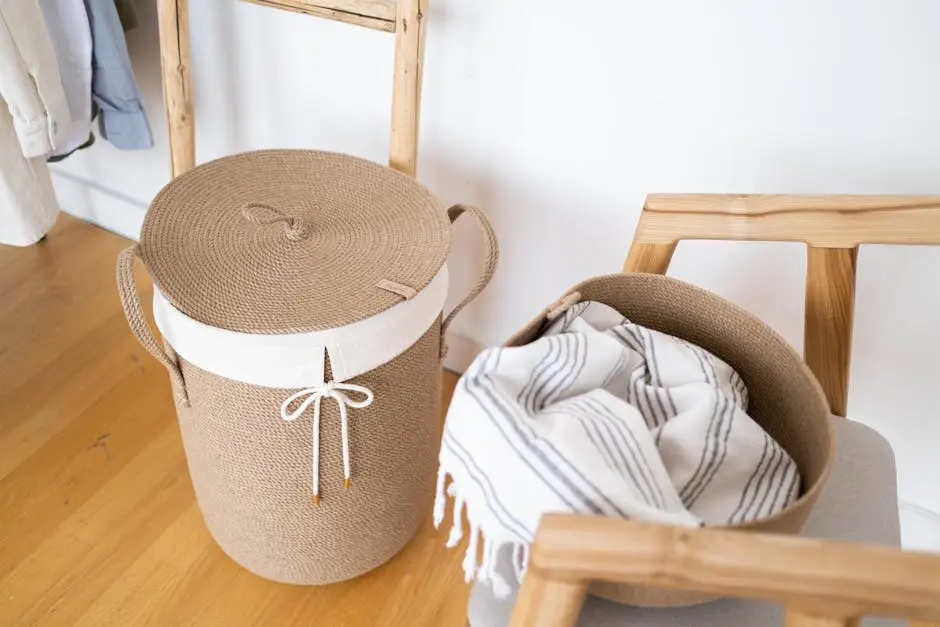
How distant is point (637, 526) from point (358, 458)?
20.5 inches

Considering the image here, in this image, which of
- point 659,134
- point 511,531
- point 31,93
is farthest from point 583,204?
point 31,93

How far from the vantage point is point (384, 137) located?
1229 mm

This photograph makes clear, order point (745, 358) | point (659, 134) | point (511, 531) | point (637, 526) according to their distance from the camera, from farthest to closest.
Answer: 1. point (659, 134)
2. point (745, 358)
3. point (511, 531)
4. point (637, 526)

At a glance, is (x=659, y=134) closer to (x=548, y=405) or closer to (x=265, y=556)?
(x=548, y=405)

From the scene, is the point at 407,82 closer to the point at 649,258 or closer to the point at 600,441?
the point at 649,258

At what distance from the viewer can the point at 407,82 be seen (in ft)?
3.36

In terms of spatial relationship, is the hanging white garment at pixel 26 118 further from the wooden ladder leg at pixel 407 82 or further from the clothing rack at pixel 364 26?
the wooden ladder leg at pixel 407 82

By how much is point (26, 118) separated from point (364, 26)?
Result: 45 cm

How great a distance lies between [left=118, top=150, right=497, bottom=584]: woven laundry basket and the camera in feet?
2.74

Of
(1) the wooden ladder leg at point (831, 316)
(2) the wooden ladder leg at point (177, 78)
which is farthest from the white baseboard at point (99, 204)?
(1) the wooden ladder leg at point (831, 316)

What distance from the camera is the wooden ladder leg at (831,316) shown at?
79 cm

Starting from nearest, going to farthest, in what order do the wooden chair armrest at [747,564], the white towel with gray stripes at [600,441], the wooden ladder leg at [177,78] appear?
the wooden chair armrest at [747,564] < the white towel with gray stripes at [600,441] < the wooden ladder leg at [177,78]

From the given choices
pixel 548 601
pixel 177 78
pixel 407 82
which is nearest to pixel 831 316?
pixel 548 601

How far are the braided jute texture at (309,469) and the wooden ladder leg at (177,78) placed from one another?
413 mm
